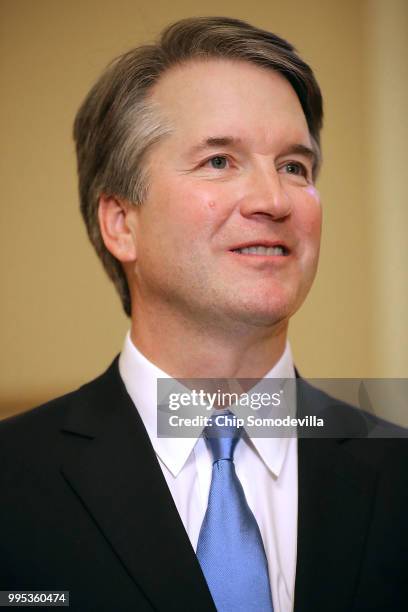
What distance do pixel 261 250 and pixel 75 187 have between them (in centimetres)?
59

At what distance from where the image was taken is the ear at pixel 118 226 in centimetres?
139

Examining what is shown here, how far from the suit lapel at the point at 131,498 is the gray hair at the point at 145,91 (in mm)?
396

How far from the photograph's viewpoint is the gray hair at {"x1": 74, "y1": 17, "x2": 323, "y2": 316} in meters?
1.35

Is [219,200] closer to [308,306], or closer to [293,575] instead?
[308,306]

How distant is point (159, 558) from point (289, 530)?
22 cm

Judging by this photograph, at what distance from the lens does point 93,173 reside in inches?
58.0

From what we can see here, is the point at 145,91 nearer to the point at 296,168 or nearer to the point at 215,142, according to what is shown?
the point at 215,142

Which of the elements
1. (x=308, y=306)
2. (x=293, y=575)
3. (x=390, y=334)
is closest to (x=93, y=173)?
(x=308, y=306)

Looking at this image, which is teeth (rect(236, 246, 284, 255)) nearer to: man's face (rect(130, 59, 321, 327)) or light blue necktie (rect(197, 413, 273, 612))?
man's face (rect(130, 59, 321, 327))

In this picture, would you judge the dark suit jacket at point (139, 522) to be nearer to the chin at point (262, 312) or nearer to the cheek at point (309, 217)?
the chin at point (262, 312)

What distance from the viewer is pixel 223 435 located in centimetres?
122

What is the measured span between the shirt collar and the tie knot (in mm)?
28

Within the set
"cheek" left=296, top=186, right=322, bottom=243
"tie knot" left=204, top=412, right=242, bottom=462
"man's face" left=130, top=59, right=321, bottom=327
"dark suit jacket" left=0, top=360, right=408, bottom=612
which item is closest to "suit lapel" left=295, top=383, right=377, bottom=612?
"dark suit jacket" left=0, top=360, right=408, bottom=612

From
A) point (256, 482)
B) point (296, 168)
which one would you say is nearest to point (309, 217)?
point (296, 168)
